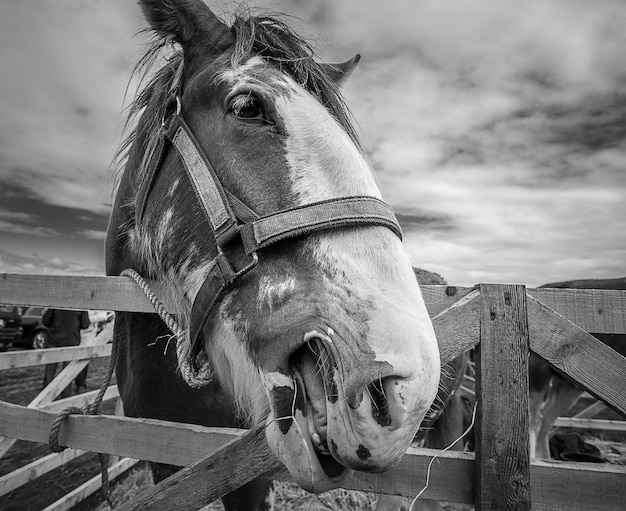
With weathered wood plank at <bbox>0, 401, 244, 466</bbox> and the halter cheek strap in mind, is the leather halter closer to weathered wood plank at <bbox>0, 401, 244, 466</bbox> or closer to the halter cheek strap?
the halter cheek strap

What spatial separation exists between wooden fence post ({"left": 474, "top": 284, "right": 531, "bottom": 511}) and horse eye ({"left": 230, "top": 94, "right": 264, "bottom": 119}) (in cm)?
111

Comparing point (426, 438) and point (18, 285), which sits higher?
point (18, 285)

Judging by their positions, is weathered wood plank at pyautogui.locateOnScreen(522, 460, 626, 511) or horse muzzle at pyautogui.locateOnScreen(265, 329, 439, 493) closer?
horse muzzle at pyautogui.locateOnScreen(265, 329, 439, 493)

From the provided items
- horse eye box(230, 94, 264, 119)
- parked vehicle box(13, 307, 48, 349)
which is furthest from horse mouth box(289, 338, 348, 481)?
parked vehicle box(13, 307, 48, 349)

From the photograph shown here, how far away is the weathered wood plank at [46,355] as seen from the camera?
351 centimetres

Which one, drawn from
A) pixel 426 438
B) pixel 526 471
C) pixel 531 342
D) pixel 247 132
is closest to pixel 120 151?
pixel 247 132

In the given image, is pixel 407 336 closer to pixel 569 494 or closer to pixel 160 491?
pixel 569 494

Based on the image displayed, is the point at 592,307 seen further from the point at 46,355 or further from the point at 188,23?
the point at 46,355

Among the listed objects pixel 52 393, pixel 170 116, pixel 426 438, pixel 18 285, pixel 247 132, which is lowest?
pixel 426 438

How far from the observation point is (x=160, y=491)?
1.42 m

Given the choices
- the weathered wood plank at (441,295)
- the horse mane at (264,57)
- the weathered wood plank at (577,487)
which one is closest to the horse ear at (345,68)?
the horse mane at (264,57)

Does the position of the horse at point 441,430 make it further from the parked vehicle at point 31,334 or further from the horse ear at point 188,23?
the parked vehicle at point 31,334

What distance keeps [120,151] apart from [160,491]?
184cm

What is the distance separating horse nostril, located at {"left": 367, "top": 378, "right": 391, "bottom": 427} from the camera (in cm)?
92
